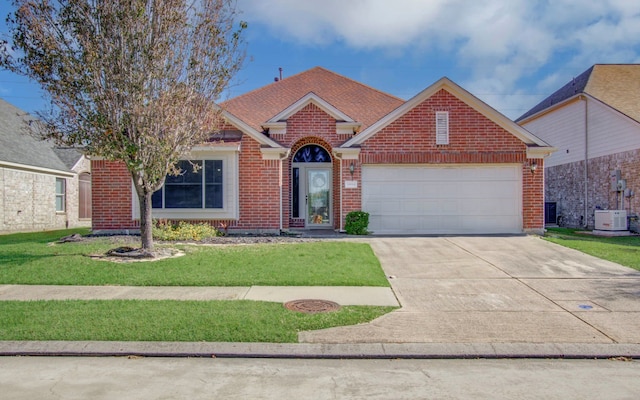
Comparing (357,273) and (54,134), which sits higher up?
(54,134)

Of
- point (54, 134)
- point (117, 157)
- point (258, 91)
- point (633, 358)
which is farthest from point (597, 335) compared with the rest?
point (258, 91)

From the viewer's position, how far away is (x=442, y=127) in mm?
15742

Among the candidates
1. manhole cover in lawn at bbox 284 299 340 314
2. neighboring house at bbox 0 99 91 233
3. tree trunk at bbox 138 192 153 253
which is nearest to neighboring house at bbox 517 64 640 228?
manhole cover in lawn at bbox 284 299 340 314

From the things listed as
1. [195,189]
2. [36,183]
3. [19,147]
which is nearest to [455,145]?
[195,189]

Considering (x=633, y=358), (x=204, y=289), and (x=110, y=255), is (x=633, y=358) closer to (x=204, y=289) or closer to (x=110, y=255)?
(x=204, y=289)

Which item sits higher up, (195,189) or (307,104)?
(307,104)

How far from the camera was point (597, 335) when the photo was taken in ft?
20.4

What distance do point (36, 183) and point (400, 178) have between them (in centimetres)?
1641

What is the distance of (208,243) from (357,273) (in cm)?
549

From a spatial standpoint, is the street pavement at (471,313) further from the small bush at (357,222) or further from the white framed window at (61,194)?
the white framed window at (61,194)

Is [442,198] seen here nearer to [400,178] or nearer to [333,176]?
[400,178]

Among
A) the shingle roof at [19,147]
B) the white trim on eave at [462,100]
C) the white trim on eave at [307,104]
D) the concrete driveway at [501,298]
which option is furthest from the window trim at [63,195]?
the concrete driveway at [501,298]

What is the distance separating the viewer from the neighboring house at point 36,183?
20.2 m

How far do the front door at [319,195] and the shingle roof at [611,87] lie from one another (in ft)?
38.5
